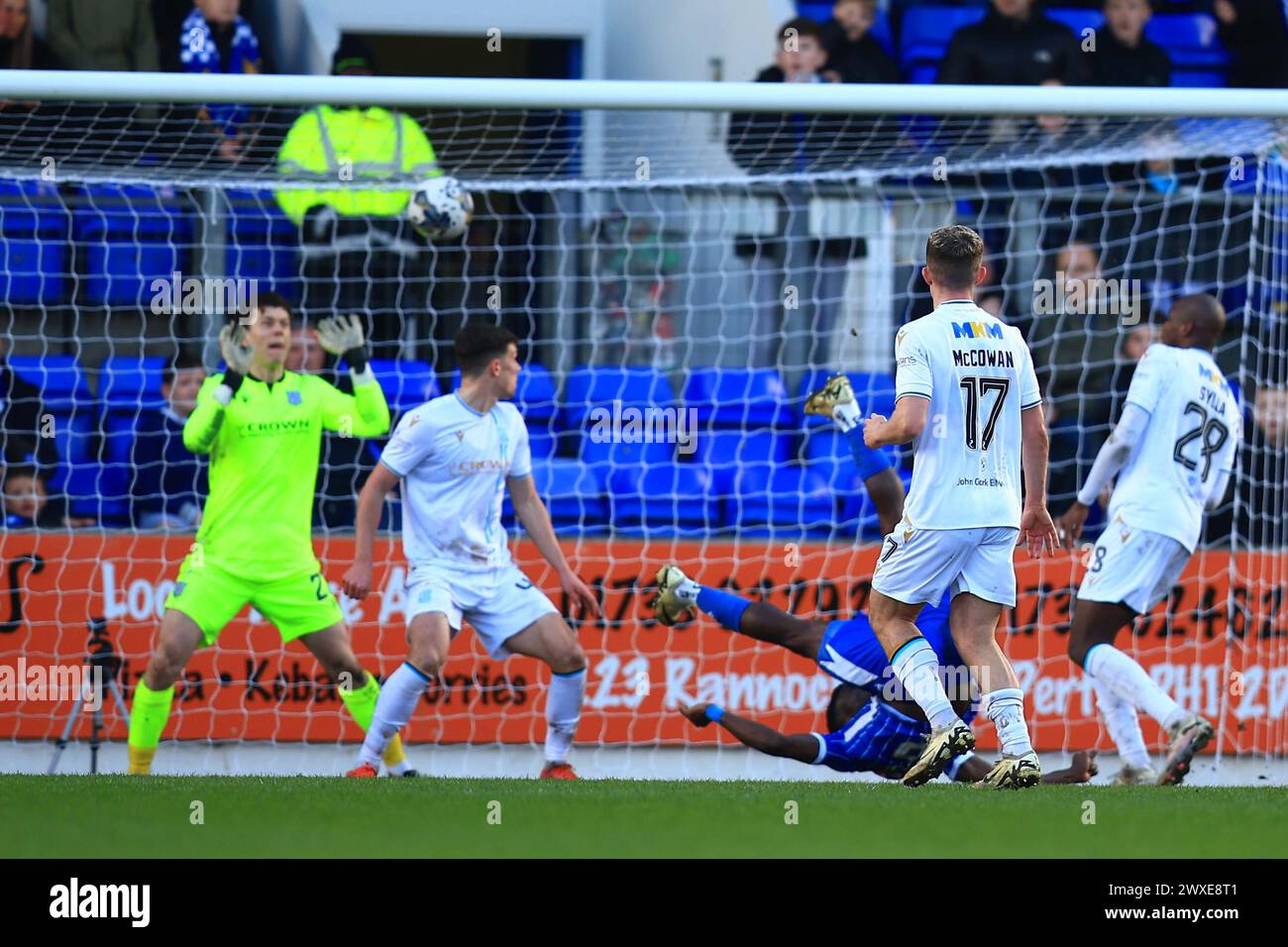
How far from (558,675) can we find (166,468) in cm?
292

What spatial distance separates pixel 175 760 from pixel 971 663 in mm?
4593

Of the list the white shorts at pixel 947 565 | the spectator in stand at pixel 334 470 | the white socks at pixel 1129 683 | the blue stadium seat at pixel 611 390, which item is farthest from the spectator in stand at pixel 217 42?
Result: the white shorts at pixel 947 565

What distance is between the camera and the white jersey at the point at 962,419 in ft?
18.6

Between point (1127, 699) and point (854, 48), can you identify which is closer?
point (1127, 699)

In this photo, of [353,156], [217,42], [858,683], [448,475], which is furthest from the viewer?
[217,42]

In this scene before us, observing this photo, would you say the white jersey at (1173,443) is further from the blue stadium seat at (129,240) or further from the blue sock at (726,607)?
the blue stadium seat at (129,240)

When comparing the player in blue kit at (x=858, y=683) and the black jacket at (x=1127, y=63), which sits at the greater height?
the black jacket at (x=1127, y=63)

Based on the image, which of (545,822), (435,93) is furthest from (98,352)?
(545,822)

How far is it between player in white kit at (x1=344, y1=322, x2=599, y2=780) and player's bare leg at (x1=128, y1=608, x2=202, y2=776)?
2.33 feet

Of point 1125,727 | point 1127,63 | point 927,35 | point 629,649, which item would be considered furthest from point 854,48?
point 1125,727

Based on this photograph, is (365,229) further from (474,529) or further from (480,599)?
(480,599)

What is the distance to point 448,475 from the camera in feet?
24.9

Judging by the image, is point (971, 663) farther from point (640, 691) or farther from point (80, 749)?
point (80, 749)

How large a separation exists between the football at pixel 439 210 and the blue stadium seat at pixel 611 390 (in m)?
1.10
